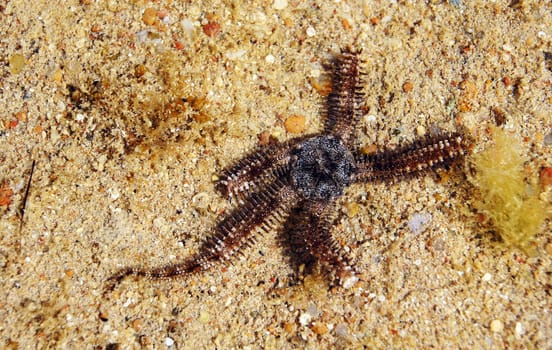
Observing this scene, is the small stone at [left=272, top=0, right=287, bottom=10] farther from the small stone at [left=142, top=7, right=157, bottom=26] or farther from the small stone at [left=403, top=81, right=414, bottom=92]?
the small stone at [left=403, top=81, right=414, bottom=92]

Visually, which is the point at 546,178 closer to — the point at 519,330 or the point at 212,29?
the point at 519,330

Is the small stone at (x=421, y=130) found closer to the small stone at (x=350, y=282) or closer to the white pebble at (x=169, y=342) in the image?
the small stone at (x=350, y=282)

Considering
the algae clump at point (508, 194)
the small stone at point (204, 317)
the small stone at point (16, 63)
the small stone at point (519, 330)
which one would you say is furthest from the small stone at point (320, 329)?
the small stone at point (16, 63)

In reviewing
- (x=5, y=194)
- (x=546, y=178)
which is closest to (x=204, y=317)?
(x=5, y=194)

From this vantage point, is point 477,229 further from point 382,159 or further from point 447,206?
point 382,159

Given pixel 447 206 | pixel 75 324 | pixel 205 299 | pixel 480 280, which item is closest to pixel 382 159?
pixel 447 206

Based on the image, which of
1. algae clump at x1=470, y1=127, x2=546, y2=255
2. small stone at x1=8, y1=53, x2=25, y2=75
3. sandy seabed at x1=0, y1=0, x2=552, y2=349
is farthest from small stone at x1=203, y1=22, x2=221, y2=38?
algae clump at x1=470, y1=127, x2=546, y2=255
